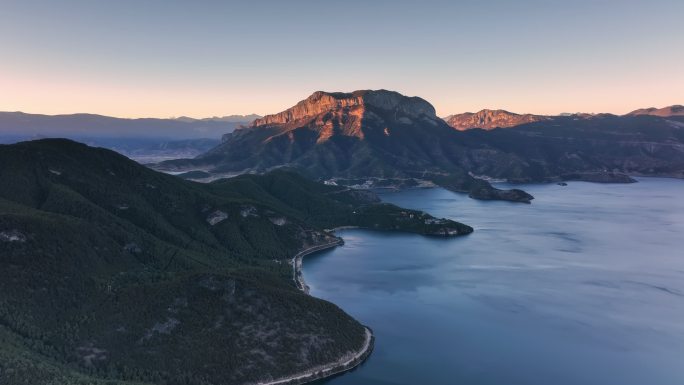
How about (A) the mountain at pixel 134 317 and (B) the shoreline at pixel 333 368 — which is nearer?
(A) the mountain at pixel 134 317

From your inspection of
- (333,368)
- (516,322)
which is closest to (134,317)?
(333,368)

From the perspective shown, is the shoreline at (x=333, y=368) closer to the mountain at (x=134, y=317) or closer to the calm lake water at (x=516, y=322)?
the mountain at (x=134, y=317)

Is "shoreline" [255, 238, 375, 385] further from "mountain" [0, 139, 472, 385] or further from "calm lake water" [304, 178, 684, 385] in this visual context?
"calm lake water" [304, 178, 684, 385]

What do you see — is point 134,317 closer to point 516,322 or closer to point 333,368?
point 333,368

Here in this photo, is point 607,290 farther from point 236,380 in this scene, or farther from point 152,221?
point 152,221

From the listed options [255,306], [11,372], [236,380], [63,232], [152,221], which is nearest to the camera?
[11,372]

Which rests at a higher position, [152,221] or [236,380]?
[152,221]

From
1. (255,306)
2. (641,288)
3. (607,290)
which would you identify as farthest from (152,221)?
(641,288)

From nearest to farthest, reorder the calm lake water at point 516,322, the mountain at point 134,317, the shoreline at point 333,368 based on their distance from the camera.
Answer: the mountain at point 134,317, the shoreline at point 333,368, the calm lake water at point 516,322

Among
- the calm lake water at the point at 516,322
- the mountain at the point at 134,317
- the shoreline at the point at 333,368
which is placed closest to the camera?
the mountain at the point at 134,317

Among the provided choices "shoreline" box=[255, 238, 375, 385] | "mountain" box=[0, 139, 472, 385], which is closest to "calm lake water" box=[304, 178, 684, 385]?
"shoreline" box=[255, 238, 375, 385]

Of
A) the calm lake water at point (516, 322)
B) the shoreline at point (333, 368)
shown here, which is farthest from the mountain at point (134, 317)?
the calm lake water at point (516, 322)
